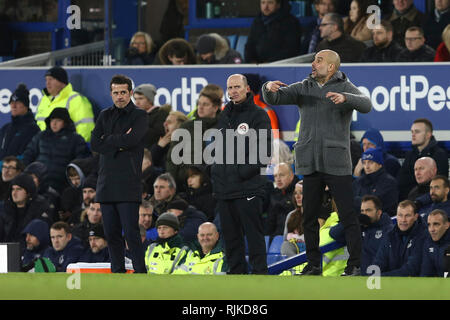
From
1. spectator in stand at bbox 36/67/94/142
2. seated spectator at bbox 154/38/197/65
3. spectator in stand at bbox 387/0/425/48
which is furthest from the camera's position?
spectator in stand at bbox 387/0/425/48

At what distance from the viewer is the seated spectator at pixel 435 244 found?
33.6 ft

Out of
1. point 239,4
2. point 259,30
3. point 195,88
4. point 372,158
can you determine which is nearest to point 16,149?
point 195,88

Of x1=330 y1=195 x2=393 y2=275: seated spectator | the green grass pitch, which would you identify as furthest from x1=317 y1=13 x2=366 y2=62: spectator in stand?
the green grass pitch

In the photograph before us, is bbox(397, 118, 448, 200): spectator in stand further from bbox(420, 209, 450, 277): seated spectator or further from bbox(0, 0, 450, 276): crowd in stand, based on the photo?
bbox(420, 209, 450, 277): seated spectator

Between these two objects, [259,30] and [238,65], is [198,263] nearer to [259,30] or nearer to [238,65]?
[238,65]

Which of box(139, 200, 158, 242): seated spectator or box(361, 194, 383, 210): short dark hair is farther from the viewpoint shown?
box(139, 200, 158, 242): seated spectator

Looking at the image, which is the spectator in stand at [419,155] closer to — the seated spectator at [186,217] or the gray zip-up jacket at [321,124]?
the seated spectator at [186,217]

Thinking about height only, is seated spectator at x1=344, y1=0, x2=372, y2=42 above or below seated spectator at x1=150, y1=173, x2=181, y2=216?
above

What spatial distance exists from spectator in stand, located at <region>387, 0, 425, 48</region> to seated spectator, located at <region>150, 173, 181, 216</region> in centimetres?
344

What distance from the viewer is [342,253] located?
10.5 metres

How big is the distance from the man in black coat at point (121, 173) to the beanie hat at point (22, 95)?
13.3ft

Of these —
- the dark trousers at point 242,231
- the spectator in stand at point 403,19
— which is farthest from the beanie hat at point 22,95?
the dark trousers at point 242,231

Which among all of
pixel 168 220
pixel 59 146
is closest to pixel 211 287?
pixel 168 220

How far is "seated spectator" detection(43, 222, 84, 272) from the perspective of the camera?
11.7 meters
